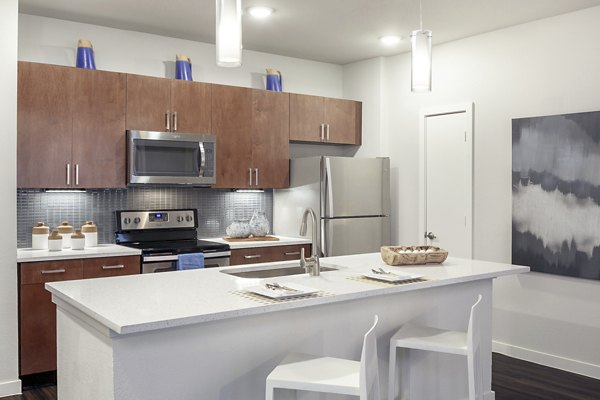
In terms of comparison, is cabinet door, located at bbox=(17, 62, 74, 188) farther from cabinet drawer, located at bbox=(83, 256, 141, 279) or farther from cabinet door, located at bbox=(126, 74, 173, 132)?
cabinet drawer, located at bbox=(83, 256, 141, 279)

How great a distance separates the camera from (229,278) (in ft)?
9.50

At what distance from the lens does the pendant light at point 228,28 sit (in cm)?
241

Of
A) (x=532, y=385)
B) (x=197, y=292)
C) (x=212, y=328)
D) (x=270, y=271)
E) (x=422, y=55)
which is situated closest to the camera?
(x=212, y=328)

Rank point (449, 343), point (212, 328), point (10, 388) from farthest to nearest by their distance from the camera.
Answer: point (10, 388), point (449, 343), point (212, 328)

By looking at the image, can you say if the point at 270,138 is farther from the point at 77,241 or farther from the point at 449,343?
the point at 449,343

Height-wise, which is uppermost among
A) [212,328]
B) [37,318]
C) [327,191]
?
[327,191]

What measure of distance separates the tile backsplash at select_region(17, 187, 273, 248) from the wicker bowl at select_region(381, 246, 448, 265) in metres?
2.31

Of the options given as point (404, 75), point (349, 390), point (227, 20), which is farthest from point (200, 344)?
point (404, 75)

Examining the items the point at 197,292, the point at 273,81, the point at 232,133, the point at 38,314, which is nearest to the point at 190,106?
the point at 232,133

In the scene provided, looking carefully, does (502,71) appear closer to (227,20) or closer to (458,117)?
(458,117)

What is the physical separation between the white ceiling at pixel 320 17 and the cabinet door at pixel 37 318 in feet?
6.16

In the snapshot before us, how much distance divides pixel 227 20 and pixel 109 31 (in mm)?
2698

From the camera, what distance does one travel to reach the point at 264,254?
197 inches

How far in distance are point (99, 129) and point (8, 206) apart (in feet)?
2.98
